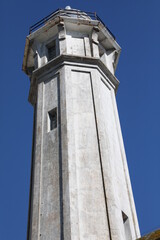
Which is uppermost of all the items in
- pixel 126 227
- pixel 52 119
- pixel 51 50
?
pixel 51 50

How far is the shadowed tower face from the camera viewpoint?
1473cm

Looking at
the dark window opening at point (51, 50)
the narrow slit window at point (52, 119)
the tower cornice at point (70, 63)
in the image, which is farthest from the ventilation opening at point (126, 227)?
the dark window opening at point (51, 50)

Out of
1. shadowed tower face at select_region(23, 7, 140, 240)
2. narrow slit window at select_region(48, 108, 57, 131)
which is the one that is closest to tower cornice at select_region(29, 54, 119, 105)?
shadowed tower face at select_region(23, 7, 140, 240)

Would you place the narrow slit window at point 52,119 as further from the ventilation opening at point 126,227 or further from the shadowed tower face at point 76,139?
the ventilation opening at point 126,227

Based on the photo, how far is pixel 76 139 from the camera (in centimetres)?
1702

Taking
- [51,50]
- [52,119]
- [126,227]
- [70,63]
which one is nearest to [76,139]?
[52,119]

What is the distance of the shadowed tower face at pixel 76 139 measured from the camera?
14.7 meters

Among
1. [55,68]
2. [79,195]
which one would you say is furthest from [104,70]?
[79,195]

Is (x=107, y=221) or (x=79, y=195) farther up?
(x=79, y=195)

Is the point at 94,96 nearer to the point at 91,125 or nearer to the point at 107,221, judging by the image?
the point at 91,125

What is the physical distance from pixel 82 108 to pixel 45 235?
6019 millimetres

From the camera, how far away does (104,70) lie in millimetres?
21469

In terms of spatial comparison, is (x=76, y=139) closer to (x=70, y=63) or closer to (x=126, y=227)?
(x=126, y=227)

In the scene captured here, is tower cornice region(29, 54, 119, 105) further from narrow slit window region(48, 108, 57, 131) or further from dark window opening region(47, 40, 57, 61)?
narrow slit window region(48, 108, 57, 131)
